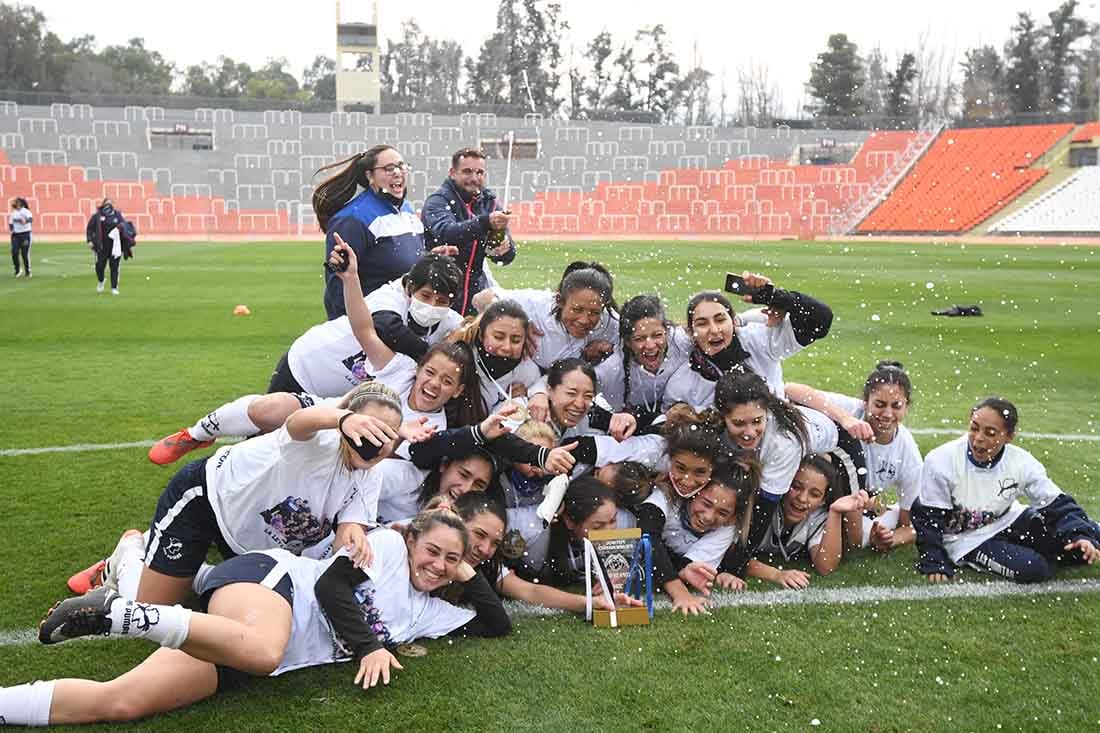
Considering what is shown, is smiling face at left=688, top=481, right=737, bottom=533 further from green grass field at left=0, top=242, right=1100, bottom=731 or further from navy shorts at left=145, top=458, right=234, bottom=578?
navy shorts at left=145, top=458, right=234, bottom=578

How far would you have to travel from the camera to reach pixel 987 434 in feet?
14.2

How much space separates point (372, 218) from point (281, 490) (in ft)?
8.80

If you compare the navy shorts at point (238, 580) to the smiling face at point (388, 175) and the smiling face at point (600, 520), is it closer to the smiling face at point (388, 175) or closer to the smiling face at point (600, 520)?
the smiling face at point (600, 520)

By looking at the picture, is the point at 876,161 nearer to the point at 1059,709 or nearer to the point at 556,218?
the point at 556,218

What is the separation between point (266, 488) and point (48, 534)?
75.2 inches

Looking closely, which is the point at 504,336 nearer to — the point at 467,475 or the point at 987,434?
the point at 467,475

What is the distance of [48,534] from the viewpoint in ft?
15.5

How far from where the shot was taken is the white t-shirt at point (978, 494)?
4.35 meters

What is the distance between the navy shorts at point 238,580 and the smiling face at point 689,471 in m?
1.71

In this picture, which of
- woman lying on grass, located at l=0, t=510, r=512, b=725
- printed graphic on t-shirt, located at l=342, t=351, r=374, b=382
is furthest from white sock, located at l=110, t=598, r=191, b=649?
printed graphic on t-shirt, located at l=342, t=351, r=374, b=382

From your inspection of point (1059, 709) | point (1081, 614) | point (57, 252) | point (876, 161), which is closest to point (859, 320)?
point (1081, 614)

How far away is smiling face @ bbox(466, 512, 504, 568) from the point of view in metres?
3.79

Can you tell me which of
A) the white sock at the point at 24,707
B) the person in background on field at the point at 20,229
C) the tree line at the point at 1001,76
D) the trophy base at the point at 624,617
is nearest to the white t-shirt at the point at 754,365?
the trophy base at the point at 624,617

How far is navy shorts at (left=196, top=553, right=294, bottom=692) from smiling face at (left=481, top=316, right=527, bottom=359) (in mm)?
1591
